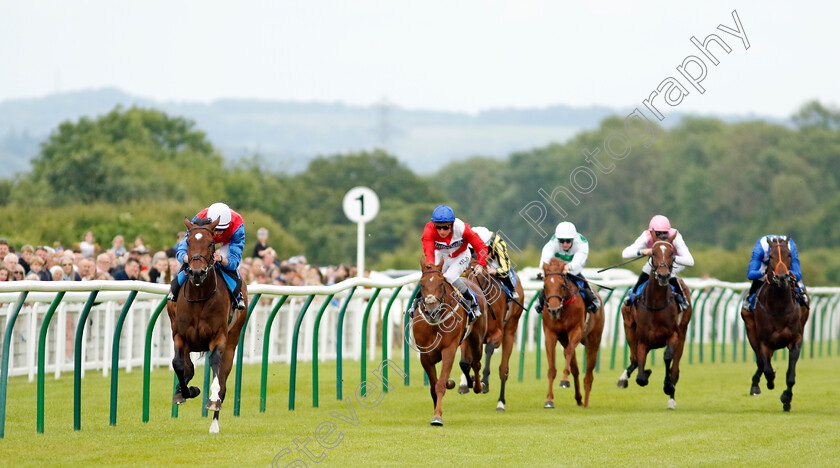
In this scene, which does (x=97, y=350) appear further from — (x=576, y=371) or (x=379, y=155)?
(x=379, y=155)

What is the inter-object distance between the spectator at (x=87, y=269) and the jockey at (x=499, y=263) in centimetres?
432

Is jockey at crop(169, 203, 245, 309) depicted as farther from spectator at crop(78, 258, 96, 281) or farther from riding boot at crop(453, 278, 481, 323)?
spectator at crop(78, 258, 96, 281)

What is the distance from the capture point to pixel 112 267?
14102 mm

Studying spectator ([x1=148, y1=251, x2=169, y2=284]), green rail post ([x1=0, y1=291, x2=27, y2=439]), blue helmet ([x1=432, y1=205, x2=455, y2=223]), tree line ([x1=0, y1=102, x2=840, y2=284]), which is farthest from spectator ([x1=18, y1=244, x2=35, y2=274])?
tree line ([x1=0, y1=102, x2=840, y2=284])

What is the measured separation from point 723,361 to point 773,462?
11.6 meters

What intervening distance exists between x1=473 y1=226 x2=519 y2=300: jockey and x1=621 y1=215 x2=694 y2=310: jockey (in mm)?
1084

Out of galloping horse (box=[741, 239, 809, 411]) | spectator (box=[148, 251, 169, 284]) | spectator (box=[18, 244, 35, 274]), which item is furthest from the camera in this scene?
spectator (box=[148, 251, 169, 284])

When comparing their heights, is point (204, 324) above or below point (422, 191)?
below

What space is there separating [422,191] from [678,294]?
1996 inches

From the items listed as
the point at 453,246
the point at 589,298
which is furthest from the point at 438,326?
the point at 589,298

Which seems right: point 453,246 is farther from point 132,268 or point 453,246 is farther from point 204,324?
point 132,268

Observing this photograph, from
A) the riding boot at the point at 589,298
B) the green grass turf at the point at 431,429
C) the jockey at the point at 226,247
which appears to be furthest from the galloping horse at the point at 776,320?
the jockey at the point at 226,247

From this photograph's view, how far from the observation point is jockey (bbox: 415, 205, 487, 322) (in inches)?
389

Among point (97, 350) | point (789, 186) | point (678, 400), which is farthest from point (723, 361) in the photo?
point (789, 186)
